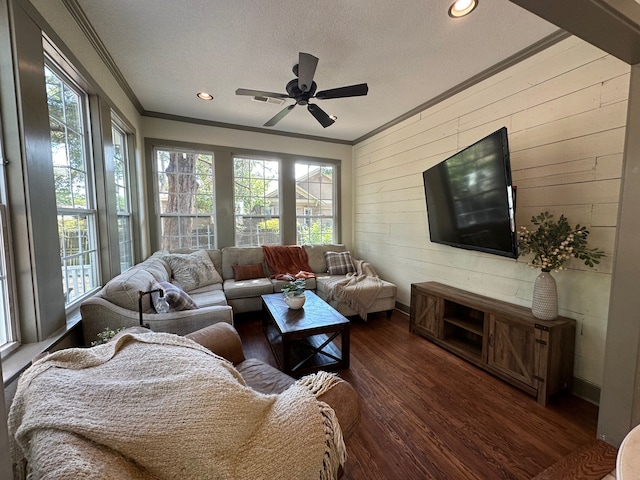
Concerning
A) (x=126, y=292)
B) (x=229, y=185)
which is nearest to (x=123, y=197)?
(x=229, y=185)

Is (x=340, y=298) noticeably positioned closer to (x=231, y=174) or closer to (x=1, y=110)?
(x=231, y=174)

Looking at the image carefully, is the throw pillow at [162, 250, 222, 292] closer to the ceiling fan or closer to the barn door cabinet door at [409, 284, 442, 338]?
the ceiling fan

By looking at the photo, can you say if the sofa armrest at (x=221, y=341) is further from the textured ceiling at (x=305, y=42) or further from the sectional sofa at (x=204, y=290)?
the textured ceiling at (x=305, y=42)

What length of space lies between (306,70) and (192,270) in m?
2.75

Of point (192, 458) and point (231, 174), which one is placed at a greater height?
point (231, 174)

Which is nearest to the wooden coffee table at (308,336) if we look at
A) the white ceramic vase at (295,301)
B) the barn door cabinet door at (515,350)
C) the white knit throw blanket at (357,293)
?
the white ceramic vase at (295,301)

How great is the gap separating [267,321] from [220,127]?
2980 millimetres

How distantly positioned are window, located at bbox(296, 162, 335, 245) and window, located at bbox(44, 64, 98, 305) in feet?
9.64

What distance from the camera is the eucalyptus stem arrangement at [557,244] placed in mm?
1827

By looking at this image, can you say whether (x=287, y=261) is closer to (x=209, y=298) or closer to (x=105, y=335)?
(x=209, y=298)

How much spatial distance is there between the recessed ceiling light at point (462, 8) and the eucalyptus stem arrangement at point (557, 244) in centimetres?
157

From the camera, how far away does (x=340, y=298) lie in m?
3.40

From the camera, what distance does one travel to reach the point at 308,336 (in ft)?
7.58

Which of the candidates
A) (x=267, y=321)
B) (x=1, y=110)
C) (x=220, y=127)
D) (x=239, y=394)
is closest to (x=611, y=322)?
(x=239, y=394)
